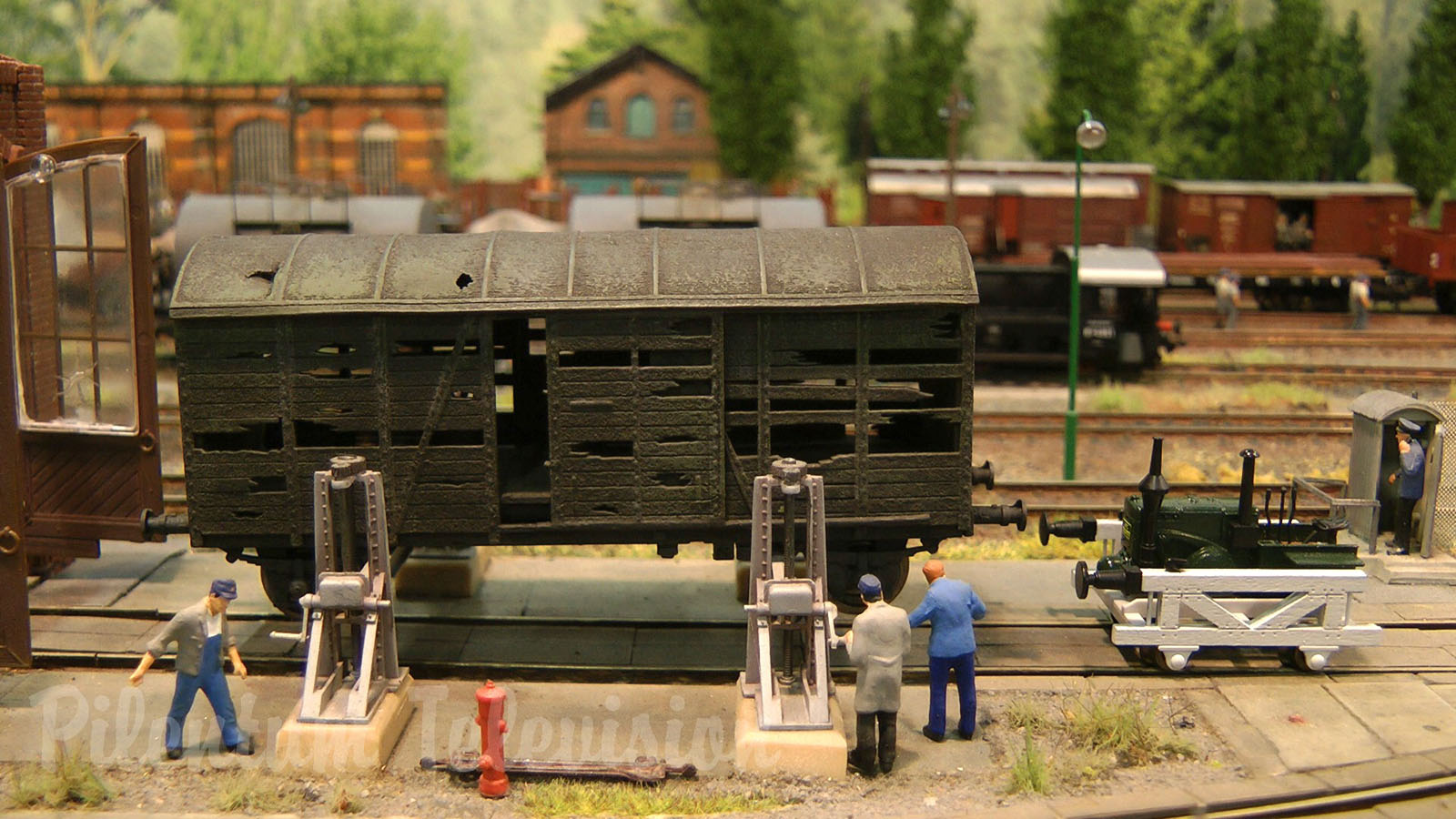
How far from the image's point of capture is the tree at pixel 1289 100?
122 ft

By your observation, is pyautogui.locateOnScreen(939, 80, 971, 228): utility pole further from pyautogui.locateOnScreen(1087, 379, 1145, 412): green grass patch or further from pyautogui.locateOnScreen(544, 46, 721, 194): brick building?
pyautogui.locateOnScreen(544, 46, 721, 194): brick building

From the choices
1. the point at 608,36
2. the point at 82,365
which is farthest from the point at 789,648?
the point at 608,36

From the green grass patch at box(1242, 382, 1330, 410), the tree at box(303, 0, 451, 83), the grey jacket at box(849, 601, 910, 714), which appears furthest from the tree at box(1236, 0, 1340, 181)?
the grey jacket at box(849, 601, 910, 714)

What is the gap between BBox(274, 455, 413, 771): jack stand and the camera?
1072cm

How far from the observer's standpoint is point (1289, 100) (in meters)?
37.6

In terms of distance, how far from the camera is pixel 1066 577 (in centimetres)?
1509

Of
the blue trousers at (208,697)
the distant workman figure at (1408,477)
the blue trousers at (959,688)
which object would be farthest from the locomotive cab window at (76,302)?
the distant workman figure at (1408,477)

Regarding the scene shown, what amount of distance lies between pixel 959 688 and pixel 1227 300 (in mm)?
20392

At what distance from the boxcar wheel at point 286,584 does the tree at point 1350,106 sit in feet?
122

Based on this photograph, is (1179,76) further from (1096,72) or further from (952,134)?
(952,134)

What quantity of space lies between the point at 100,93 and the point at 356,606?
3761 cm

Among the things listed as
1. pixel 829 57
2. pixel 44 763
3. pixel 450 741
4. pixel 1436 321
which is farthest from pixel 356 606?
pixel 829 57

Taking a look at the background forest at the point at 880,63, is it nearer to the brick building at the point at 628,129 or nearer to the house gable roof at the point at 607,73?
the house gable roof at the point at 607,73

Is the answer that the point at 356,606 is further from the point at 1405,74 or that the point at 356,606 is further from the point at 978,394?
the point at 1405,74
